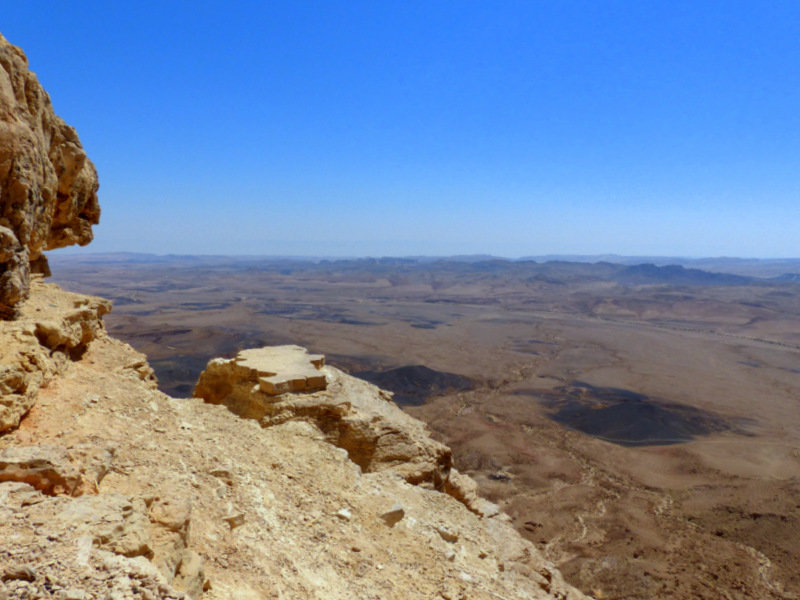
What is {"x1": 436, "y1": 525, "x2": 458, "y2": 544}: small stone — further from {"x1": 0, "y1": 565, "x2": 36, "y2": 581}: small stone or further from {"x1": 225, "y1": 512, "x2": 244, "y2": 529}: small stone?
{"x1": 0, "y1": 565, "x2": 36, "y2": 581}: small stone

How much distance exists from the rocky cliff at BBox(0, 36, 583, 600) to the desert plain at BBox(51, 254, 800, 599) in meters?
7.63

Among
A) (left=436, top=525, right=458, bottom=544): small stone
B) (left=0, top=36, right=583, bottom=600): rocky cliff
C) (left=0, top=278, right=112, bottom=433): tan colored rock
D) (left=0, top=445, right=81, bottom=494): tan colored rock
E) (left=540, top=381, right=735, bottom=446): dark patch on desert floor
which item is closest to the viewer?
(left=0, top=36, right=583, bottom=600): rocky cliff

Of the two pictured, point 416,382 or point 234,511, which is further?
point 416,382

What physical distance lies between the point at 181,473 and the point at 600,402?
101ft

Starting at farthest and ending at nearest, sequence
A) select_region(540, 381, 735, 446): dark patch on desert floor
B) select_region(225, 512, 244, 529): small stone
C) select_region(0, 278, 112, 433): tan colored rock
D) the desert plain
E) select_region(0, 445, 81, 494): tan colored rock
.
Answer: select_region(540, 381, 735, 446): dark patch on desert floor, the desert plain, select_region(225, 512, 244, 529): small stone, select_region(0, 278, 112, 433): tan colored rock, select_region(0, 445, 81, 494): tan colored rock

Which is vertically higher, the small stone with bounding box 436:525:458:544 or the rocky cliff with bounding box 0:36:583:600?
the rocky cliff with bounding box 0:36:583:600

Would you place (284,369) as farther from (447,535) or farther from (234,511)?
(234,511)

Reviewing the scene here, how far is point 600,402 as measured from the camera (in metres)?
31.5

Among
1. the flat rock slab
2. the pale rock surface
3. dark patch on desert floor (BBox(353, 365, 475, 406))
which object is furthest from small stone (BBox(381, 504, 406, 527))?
dark patch on desert floor (BBox(353, 365, 475, 406))

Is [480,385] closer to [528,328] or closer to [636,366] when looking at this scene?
[636,366]

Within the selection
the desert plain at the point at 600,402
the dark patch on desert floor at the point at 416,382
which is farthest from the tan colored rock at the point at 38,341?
the dark patch on desert floor at the point at 416,382

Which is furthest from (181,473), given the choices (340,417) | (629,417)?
(629,417)

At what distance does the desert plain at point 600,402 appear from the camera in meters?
14.7

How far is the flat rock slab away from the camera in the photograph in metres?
8.75
